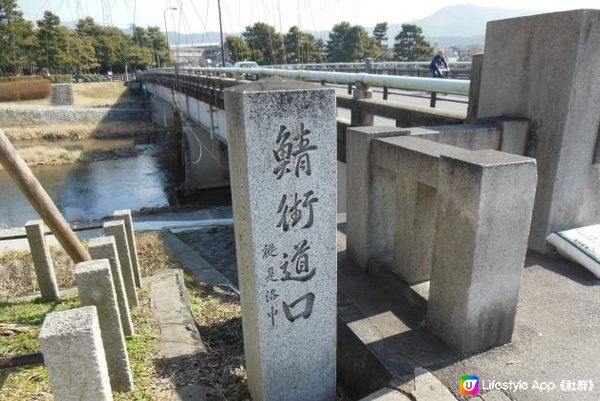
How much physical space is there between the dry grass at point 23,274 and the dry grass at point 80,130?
1417 inches

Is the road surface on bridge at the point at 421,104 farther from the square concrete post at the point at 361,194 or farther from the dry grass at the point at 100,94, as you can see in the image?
the dry grass at the point at 100,94

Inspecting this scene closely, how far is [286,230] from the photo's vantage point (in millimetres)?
2939

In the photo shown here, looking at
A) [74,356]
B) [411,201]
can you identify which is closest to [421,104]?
[411,201]

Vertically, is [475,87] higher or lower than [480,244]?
higher

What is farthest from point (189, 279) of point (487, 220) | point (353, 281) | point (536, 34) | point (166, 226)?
point (536, 34)

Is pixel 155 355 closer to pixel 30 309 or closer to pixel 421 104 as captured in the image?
pixel 30 309

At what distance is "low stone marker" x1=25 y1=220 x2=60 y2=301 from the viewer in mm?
5676

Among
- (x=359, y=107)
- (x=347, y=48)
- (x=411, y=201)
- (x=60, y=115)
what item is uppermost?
(x=347, y=48)

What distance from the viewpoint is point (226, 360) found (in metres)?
4.23

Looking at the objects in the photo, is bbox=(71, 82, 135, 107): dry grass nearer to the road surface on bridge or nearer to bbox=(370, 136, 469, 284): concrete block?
the road surface on bridge

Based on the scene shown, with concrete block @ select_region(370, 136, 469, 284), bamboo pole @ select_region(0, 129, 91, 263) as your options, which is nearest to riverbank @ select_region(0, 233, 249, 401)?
bamboo pole @ select_region(0, 129, 91, 263)

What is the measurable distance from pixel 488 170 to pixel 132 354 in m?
3.70

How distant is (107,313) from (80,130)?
46094 millimetres

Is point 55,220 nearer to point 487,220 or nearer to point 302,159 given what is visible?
point 302,159
